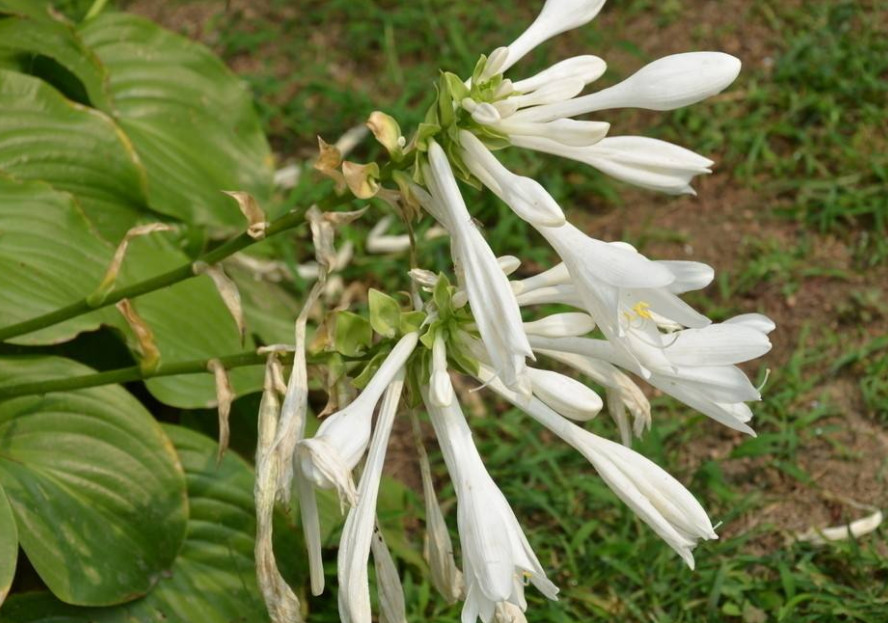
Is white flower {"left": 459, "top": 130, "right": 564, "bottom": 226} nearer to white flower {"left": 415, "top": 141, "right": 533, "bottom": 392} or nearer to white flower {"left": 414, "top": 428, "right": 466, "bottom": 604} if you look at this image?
white flower {"left": 415, "top": 141, "right": 533, "bottom": 392}

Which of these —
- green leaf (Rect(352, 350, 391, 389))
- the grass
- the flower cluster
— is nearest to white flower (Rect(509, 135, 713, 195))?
the flower cluster

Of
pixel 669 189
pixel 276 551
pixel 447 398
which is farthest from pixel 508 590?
pixel 276 551

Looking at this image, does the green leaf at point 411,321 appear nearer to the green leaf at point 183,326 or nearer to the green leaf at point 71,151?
the green leaf at point 183,326

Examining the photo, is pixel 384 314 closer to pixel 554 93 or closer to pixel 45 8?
pixel 554 93

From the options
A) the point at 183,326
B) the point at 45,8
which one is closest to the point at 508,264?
the point at 183,326

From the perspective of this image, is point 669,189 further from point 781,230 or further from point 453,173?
point 781,230

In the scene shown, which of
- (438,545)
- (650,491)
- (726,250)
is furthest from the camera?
(726,250)
